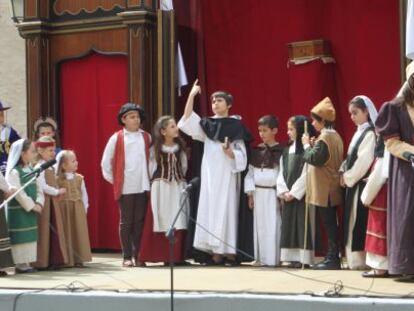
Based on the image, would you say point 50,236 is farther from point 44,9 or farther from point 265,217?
point 44,9

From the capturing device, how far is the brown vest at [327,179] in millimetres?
8672

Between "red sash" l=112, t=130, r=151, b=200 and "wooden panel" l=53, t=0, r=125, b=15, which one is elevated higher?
"wooden panel" l=53, t=0, r=125, b=15

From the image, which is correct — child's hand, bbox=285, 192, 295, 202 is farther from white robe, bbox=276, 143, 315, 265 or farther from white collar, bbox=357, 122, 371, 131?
white collar, bbox=357, 122, 371, 131

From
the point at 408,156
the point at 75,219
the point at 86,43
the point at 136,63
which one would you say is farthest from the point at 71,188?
the point at 408,156

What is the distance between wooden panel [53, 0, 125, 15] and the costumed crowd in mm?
2001

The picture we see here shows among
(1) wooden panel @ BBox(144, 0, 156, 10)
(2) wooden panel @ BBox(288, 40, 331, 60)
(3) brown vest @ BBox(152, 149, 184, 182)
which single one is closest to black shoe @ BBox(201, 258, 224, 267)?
(3) brown vest @ BBox(152, 149, 184, 182)

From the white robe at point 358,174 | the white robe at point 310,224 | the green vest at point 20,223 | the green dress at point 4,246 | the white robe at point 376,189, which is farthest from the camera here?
the white robe at point 310,224

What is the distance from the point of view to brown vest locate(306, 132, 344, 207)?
867 centimetres

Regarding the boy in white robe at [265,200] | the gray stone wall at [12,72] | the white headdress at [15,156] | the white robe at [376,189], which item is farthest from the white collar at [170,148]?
the gray stone wall at [12,72]

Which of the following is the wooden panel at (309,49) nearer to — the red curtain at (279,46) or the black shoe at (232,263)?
the red curtain at (279,46)

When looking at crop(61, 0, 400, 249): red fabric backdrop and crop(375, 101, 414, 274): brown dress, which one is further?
crop(61, 0, 400, 249): red fabric backdrop

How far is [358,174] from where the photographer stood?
834 cm

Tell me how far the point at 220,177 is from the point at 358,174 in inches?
58.9

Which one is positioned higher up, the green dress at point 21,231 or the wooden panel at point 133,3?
the wooden panel at point 133,3
